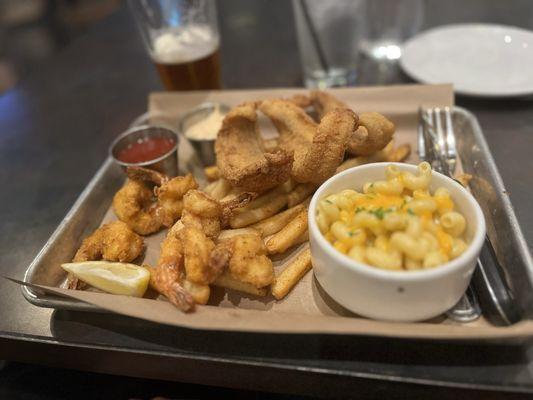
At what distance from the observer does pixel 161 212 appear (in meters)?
2.06

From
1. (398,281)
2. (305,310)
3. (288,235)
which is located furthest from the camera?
(288,235)

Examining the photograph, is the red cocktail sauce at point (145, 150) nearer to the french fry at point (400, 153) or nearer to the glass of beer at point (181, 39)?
the glass of beer at point (181, 39)

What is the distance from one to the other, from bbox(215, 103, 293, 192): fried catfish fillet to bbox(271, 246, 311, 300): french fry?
0.35 meters

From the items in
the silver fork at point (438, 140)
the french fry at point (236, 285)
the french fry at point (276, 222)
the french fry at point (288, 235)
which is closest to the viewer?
the french fry at point (236, 285)

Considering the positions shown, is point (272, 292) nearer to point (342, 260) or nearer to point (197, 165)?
point (342, 260)

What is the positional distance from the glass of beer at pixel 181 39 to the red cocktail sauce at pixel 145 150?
2.13ft

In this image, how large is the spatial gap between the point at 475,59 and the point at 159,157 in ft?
7.23

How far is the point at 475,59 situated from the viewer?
3051 millimetres

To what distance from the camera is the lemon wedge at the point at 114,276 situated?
1.67m

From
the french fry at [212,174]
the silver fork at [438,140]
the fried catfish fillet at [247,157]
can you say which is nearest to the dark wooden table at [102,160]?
the silver fork at [438,140]

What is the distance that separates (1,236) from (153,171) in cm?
89

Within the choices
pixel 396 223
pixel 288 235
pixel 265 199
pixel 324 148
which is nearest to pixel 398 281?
pixel 396 223

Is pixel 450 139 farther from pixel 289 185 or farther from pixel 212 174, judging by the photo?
pixel 212 174

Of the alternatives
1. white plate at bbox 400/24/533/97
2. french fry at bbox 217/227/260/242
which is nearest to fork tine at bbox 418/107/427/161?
white plate at bbox 400/24/533/97
